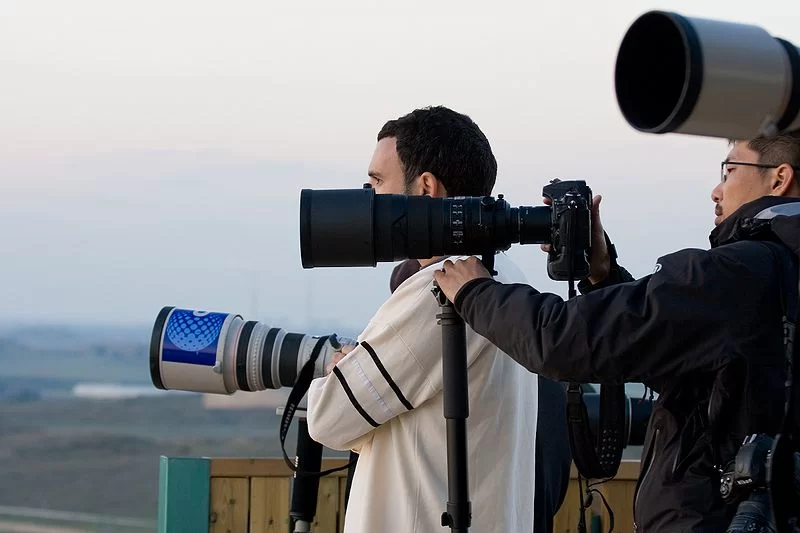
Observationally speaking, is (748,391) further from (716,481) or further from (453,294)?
(453,294)

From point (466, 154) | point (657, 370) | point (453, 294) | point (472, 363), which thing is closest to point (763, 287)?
point (657, 370)

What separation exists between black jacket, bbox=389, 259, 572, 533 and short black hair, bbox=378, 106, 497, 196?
262 millimetres

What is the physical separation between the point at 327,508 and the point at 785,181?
8.93 ft

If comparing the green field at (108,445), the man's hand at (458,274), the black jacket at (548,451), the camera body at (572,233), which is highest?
the camera body at (572,233)

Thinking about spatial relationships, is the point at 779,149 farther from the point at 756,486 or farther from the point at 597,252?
the point at 756,486

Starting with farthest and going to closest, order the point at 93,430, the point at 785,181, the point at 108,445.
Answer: the point at 93,430 < the point at 108,445 < the point at 785,181

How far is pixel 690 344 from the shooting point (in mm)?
2479

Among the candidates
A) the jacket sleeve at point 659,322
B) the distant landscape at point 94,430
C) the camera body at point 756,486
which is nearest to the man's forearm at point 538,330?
the jacket sleeve at point 659,322

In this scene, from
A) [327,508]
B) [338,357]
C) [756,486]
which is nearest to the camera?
[756,486]

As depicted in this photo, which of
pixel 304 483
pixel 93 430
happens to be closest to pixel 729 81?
pixel 304 483

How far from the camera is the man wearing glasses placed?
8.11 ft

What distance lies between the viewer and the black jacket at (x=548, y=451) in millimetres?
3600

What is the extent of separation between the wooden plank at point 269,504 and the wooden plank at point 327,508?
0.14 metres

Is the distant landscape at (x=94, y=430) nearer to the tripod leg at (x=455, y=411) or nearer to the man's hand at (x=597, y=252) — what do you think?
the man's hand at (x=597, y=252)
